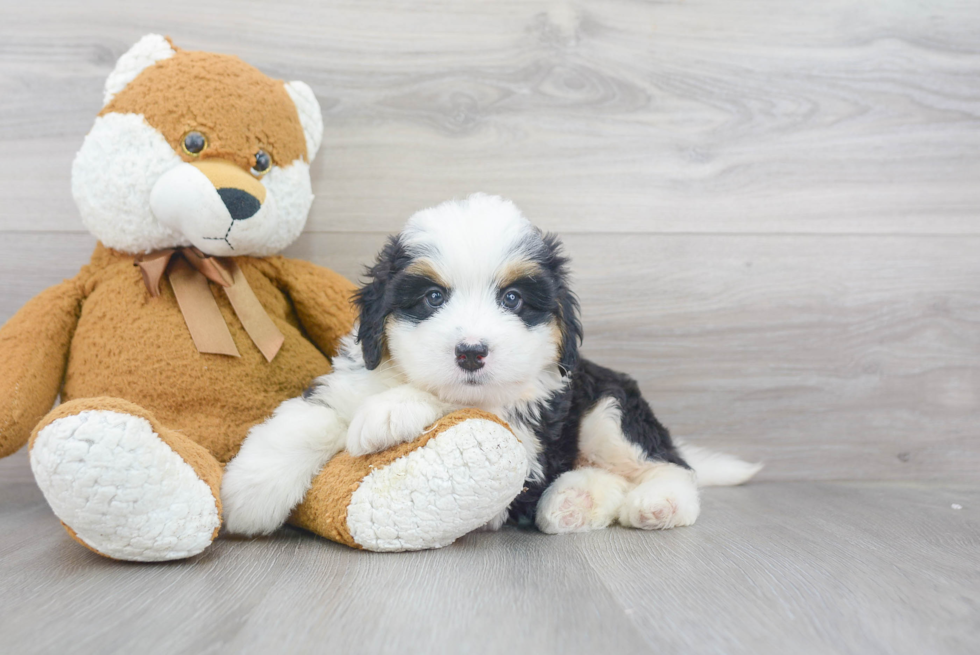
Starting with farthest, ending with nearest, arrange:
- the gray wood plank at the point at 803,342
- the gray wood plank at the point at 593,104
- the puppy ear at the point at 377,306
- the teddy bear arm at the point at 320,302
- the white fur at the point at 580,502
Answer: the gray wood plank at the point at 803,342 → the gray wood plank at the point at 593,104 → the teddy bear arm at the point at 320,302 → the white fur at the point at 580,502 → the puppy ear at the point at 377,306

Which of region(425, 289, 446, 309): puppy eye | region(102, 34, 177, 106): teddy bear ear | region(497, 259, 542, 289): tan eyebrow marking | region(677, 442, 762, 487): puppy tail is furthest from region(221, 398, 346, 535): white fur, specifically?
region(677, 442, 762, 487): puppy tail

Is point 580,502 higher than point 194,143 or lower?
lower

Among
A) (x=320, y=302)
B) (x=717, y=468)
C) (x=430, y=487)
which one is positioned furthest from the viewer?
(x=717, y=468)

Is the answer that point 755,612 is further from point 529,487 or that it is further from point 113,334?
point 113,334

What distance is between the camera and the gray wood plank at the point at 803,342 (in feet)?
6.04

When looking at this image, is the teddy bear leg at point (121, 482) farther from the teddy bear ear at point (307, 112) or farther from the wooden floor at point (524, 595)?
the teddy bear ear at point (307, 112)

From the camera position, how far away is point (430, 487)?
1063mm

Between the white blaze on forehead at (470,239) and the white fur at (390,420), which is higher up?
the white blaze on forehead at (470,239)

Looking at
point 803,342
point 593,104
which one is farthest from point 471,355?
point 803,342

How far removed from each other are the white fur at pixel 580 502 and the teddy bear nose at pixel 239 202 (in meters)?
0.79

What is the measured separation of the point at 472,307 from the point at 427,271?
0.33 feet

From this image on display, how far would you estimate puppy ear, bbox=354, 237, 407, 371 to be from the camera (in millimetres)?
1191

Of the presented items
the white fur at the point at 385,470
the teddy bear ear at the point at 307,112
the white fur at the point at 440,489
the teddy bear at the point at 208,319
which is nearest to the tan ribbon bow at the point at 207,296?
the teddy bear at the point at 208,319

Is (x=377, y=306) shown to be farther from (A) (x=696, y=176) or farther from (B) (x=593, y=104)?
(A) (x=696, y=176)
